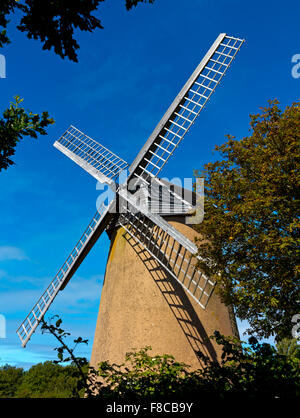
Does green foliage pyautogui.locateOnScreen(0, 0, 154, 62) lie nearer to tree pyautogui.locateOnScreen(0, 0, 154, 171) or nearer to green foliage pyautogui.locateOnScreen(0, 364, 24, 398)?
tree pyautogui.locateOnScreen(0, 0, 154, 171)

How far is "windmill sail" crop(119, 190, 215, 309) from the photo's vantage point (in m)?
9.34

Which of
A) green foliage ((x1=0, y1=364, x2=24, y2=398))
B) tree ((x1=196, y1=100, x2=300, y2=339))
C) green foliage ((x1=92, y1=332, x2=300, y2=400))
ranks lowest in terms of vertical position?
green foliage ((x1=0, y1=364, x2=24, y2=398))

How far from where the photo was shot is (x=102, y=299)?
1133cm

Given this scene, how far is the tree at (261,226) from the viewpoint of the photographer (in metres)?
7.50

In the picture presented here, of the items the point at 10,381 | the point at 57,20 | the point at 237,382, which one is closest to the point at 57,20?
the point at 57,20

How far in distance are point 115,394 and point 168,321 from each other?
17.6 feet

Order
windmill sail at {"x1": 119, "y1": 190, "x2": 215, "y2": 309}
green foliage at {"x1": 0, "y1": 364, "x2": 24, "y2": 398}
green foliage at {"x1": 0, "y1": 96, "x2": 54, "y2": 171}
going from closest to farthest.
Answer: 1. green foliage at {"x1": 0, "y1": 96, "x2": 54, "y2": 171}
2. windmill sail at {"x1": 119, "y1": 190, "x2": 215, "y2": 309}
3. green foliage at {"x1": 0, "y1": 364, "x2": 24, "y2": 398}

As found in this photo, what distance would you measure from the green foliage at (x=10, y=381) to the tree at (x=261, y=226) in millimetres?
42929

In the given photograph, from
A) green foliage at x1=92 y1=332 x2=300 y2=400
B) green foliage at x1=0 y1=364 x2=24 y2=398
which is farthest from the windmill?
green foliage at x1=0 y1=364 x2=24 y2=398

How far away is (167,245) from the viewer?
10.2 metres

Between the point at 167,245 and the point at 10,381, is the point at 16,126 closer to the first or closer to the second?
the point at 167,245

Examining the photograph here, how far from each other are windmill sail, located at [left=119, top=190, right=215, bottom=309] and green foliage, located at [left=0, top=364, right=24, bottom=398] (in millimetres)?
40515

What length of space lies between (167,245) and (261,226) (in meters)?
3.32

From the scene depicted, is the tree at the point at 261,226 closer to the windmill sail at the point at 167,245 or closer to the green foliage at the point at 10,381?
the windmill sail at the point at 167,245
